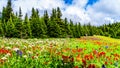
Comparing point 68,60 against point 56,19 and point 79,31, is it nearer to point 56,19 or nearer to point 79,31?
point 56,19

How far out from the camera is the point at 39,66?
11.1 m

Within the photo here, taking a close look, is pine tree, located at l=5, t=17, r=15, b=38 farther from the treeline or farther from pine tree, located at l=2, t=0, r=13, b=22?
pine tree, located at l=2, t=0, r=13, b=22

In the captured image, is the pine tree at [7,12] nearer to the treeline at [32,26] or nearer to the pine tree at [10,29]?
the treeline at [32,26]

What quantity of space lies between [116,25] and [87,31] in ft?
45.3

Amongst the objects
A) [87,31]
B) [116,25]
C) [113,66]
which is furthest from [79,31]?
[113,66]

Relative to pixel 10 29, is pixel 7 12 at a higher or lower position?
higher

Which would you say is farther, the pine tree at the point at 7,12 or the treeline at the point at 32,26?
the pine tree at the point at 7,12

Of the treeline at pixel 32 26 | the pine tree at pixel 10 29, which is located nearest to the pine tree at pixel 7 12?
the treeline at pixel 32 26

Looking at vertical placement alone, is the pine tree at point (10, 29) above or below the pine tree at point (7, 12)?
below

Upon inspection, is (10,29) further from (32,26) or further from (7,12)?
(7,12)

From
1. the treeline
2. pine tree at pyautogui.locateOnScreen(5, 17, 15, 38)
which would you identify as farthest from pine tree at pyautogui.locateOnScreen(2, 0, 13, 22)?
pine tree at pyautogui.locateOnScreen(5, 17, 15, 38)

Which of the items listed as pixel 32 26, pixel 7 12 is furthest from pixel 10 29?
pixel 7 12

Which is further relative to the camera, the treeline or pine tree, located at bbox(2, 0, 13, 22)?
pine tree, located at bbox(2, 0, 13, 22)

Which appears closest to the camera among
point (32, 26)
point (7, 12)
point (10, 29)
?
point (10, 29)
